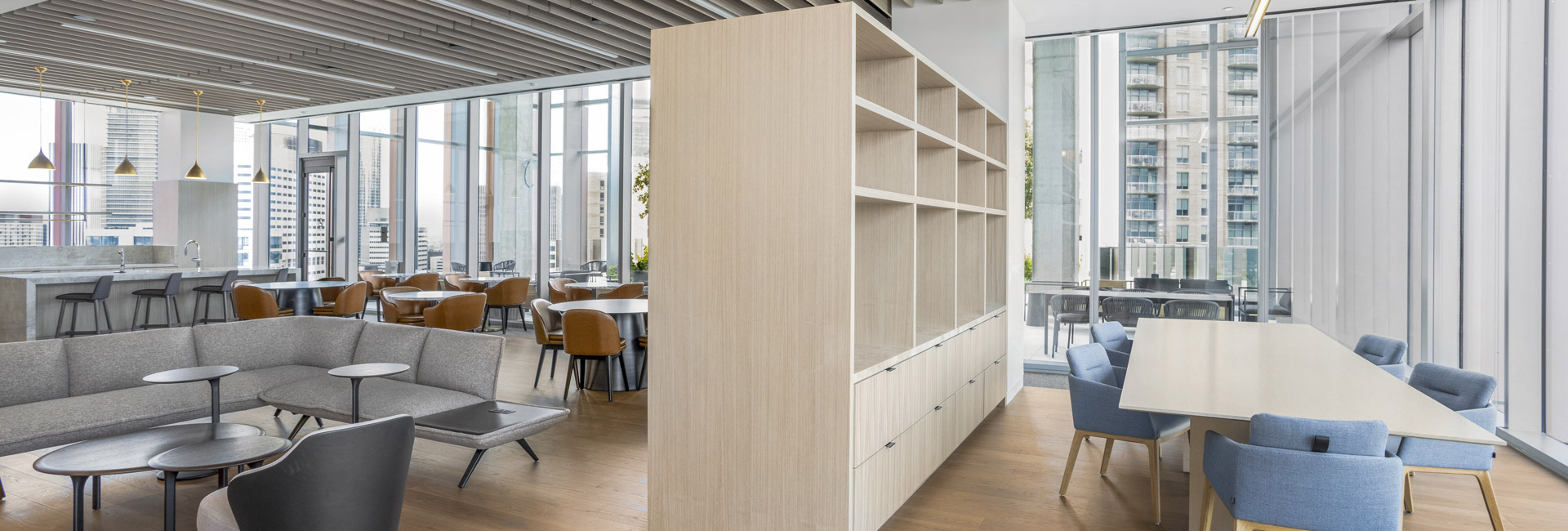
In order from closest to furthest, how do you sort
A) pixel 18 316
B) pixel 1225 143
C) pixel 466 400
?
pixel 466 400
pixel 1225 143
pixel 18 316

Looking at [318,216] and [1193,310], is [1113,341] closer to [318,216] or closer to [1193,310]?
[1193,310]

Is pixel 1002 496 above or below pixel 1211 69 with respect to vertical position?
below

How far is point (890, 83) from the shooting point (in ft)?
13.1

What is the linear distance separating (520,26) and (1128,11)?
5.15 metres

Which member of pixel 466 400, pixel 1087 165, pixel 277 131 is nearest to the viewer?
pixel 466 400

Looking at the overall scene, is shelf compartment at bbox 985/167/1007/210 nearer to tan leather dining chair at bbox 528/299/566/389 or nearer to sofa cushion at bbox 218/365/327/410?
tan leather dining chair at bbox 528/299/566/389

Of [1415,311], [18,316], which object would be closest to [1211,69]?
[1415,311]

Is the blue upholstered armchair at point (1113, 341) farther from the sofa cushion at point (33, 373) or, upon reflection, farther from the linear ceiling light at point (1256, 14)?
the sofa cushion at point (33, 373)

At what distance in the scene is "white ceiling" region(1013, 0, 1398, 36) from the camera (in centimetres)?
619

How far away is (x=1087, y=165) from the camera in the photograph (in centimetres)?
752

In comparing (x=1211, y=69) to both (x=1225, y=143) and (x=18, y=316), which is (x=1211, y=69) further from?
(x=18, y=316)

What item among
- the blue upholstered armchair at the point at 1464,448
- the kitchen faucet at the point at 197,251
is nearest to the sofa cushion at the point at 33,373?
the blue upholstered armchair at the point at 1464,448

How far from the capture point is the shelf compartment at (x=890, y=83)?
3918mm

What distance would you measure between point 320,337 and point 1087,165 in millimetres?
6648
